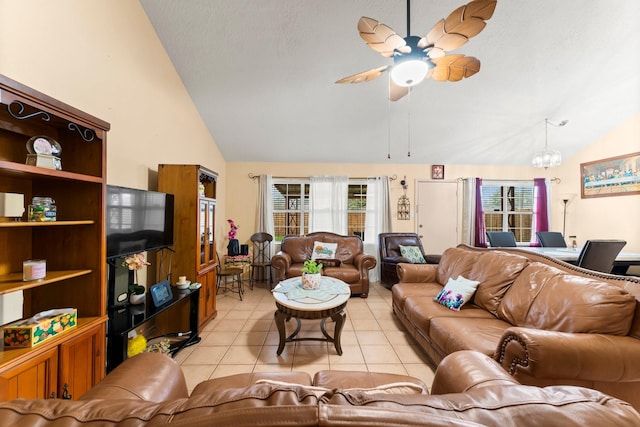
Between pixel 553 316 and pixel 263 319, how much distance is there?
8.84 feet

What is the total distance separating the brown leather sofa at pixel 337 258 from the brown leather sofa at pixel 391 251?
1.58 feet

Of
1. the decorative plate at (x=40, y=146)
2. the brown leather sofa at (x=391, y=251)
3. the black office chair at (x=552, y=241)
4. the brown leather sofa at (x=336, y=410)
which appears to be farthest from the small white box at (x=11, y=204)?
the black office chair at (x=552, y=241)

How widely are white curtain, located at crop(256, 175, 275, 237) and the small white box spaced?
3373mm

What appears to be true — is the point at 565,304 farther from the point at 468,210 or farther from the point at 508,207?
the point at 508,207

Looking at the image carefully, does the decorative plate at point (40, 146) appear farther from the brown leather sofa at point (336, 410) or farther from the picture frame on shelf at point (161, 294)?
the brown leather sofa at point (336, 410)

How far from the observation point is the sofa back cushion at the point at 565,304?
1.38m

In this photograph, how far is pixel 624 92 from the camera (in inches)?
133

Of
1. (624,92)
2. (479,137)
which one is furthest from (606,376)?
(624,92)

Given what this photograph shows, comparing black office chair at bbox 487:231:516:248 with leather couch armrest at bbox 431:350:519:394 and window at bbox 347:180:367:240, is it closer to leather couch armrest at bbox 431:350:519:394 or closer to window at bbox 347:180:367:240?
window at bbox 347:180:367:240

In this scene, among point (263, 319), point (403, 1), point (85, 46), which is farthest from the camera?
point (263, 319)

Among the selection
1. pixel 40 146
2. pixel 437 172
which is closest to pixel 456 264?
pixel 437 172

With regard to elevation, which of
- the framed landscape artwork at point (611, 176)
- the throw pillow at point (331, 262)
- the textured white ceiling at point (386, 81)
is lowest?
the throw pillow at point (331, 262)

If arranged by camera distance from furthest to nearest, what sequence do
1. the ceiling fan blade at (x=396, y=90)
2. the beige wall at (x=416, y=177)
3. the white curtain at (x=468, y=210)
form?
the white curtain at (x=468, y=210) → the beige wall at (x=416, y=177) → the ceiling fan blade at (x=396, y=90)

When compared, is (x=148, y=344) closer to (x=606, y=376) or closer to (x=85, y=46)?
(x=85, y=46)
